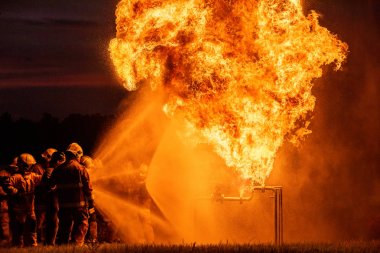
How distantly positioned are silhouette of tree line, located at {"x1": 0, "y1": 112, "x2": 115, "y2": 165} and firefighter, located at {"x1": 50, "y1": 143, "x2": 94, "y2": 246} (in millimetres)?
19919

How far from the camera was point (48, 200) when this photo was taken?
53.7 ft

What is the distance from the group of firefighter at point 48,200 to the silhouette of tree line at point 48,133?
18359 mm

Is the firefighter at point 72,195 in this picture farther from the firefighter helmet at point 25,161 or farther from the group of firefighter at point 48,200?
the firefighter helmet at point 25,161

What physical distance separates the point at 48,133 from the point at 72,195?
2860cm

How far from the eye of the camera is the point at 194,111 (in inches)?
647

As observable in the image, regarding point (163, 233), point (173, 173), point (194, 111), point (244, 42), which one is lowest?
point (163, 233)

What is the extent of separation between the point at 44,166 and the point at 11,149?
2416 centimetres

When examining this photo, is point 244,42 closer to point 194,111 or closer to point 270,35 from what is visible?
point 270,35

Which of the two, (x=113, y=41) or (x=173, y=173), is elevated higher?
(x=113, y=41)

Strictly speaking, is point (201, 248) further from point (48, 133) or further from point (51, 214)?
point (48, 133)

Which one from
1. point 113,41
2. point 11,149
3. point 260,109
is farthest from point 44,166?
point 11,149

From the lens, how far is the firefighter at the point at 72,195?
624 inches

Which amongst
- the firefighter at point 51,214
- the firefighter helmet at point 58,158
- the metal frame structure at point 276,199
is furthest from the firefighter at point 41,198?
the metal frame structure at point 276,199

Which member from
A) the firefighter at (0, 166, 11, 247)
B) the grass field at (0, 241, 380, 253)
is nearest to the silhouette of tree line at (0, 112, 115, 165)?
the firefighter at (0, 166, 11, 247)
